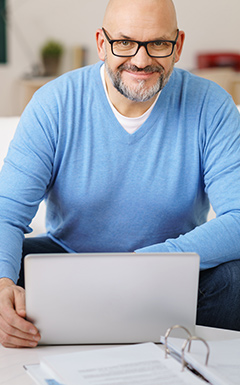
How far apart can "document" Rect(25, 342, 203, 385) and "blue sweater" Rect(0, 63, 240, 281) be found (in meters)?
0.71

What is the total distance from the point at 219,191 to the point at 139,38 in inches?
18.4

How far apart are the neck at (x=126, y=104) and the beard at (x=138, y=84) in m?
0.05

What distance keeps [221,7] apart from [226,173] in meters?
5.23

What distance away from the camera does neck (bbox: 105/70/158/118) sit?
168cm

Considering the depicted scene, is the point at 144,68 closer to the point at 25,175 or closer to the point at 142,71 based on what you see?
the point at 142,71

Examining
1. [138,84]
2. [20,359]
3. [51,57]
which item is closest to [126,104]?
[138,84]

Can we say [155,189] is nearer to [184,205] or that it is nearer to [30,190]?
[184,205]

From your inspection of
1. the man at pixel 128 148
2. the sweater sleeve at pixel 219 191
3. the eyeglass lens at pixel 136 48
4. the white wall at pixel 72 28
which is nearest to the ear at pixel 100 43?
the man at pixel 128 148

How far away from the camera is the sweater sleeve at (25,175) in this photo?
146 cm

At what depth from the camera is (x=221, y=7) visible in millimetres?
6375

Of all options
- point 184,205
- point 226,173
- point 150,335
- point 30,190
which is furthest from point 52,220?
point 150,335

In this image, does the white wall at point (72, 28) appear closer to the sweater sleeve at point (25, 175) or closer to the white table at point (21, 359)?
the sweater sleeve at point (25, 175)

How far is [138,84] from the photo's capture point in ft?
5.20

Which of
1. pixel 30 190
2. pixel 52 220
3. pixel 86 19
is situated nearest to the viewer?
→ pixel 30 190
